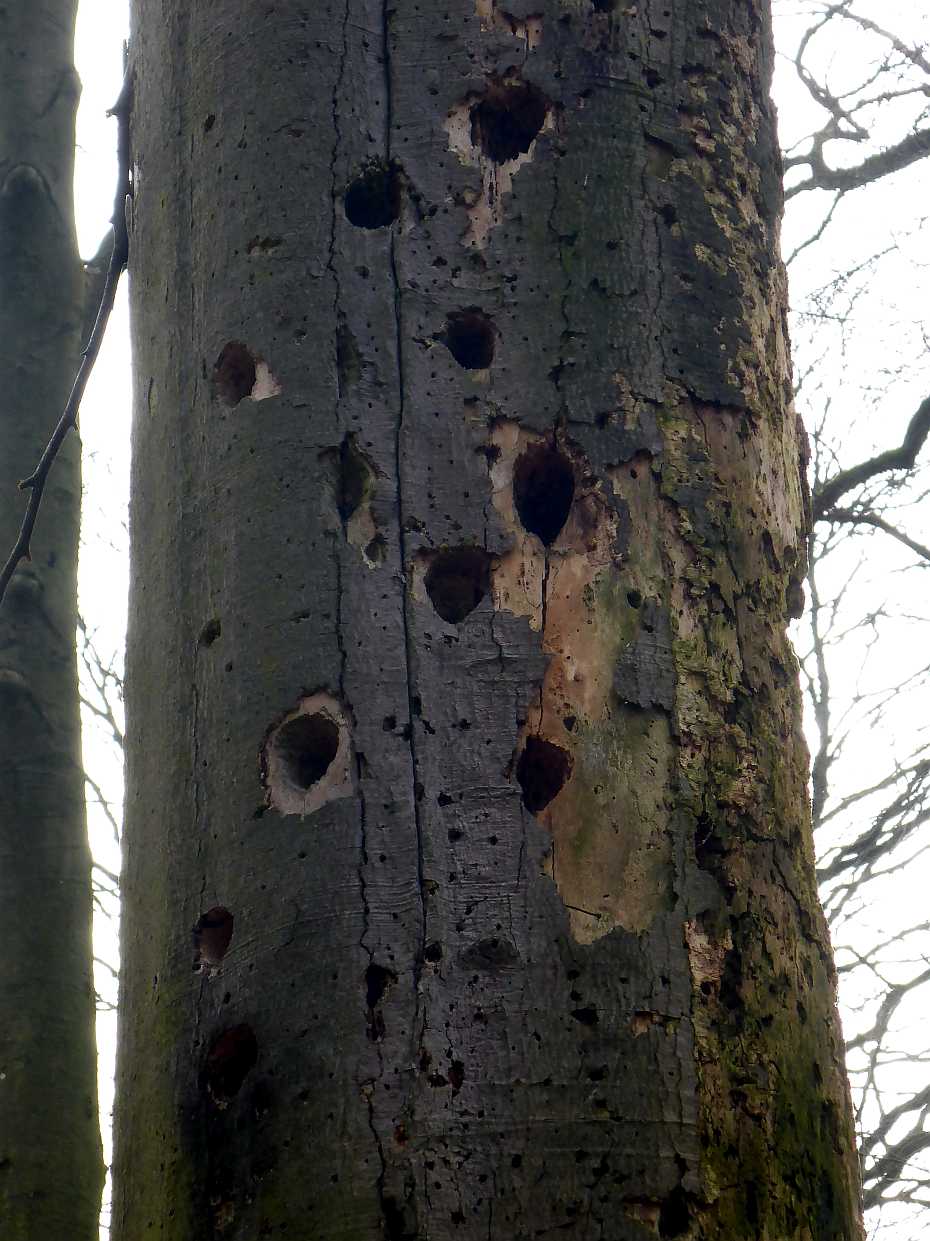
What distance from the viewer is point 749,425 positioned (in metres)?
2.01

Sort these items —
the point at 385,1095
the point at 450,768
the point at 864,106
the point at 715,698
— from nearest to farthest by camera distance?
the point at 385,1095
the point at 450,768
the point at 715,698
the point at 864,106

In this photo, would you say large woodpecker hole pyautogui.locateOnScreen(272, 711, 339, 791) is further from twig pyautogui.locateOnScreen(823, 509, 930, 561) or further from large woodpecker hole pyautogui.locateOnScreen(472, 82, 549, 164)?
twig pyautogui.locateOnScreen(823, 509, 930, 561)

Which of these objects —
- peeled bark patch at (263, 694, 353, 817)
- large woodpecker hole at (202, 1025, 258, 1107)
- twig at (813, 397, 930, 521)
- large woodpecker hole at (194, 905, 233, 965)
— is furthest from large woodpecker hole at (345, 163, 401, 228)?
twig at (813, 397, 930, 521)

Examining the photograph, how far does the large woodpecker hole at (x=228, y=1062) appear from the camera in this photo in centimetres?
163

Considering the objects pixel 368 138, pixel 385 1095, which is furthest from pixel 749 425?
pixel 385 1095

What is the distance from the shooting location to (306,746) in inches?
68.3

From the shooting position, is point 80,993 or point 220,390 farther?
point 80,993

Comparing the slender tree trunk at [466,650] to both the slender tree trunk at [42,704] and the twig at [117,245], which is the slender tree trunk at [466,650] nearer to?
the twig at [117,245]

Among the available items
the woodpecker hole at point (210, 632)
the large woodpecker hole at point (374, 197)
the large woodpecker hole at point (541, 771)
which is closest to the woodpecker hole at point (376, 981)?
the large woodpecker hole at point (541, 771)

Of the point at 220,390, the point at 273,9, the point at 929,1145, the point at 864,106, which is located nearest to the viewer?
the point at 220,390

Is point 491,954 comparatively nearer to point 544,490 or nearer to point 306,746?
point 306,746

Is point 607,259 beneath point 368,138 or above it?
beneath

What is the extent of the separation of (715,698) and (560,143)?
761mm

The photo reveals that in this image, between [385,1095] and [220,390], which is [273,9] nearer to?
[220,390]
